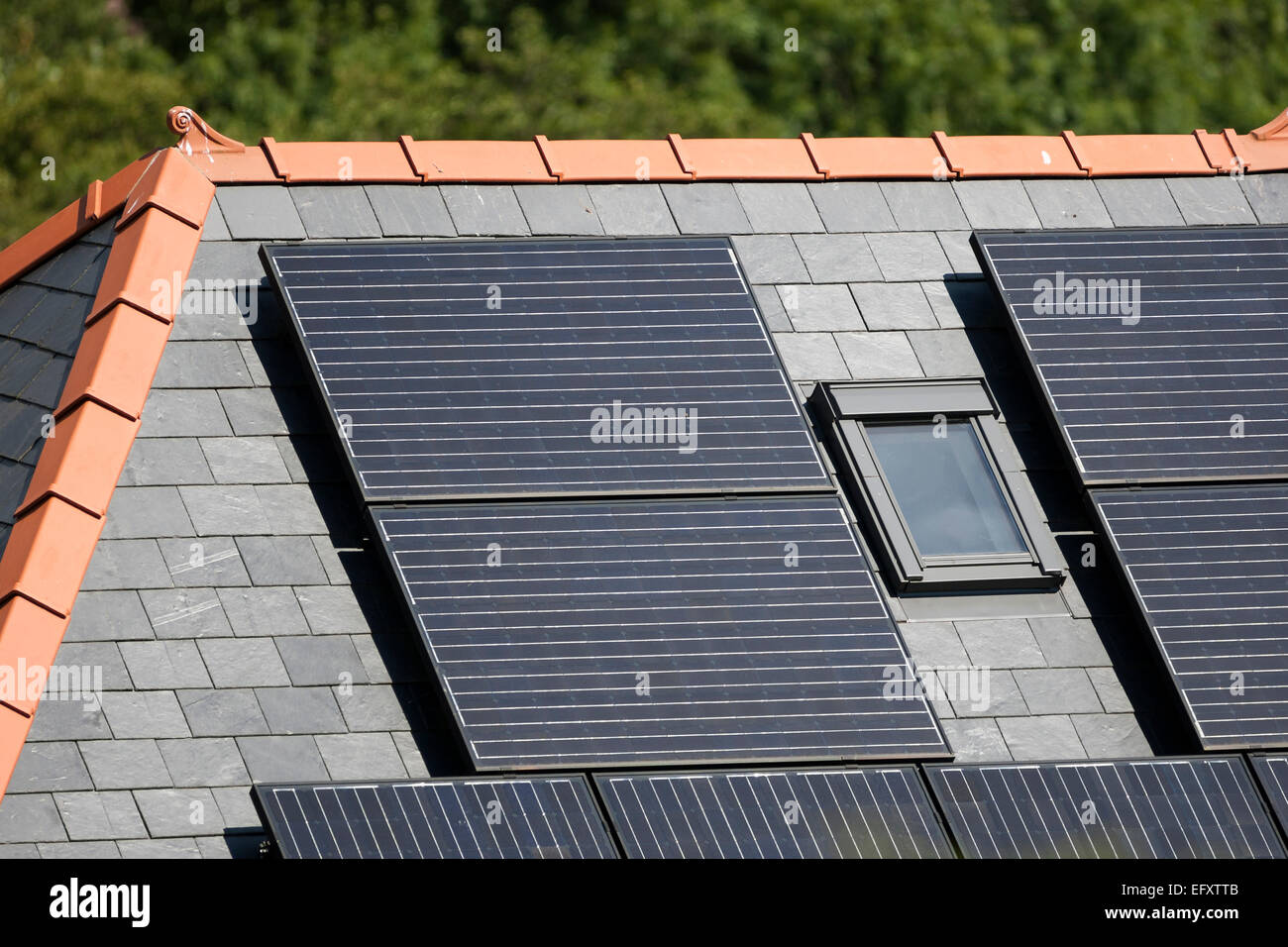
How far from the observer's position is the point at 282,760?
10.0m

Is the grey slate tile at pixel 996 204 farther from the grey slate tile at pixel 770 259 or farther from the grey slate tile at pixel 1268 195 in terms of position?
the grey slate tile at pixel 1268 195

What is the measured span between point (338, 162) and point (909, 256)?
380cm

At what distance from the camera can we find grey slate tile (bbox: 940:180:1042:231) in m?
13.4

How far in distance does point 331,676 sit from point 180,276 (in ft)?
9.52

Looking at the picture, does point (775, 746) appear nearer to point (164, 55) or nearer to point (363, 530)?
point (363, 530)

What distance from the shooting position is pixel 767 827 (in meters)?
9.88

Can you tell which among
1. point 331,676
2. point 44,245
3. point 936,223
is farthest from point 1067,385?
point 44,245

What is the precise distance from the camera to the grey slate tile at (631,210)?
12.9 metres

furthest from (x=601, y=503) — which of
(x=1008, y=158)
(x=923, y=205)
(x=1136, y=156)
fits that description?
(x=1136, y=156)

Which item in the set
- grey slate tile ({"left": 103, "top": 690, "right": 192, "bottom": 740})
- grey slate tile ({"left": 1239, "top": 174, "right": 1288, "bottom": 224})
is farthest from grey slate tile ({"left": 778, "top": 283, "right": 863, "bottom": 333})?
grey slate tile ({"left": 103, "top": 690, "right": 192, "bottom": 740})

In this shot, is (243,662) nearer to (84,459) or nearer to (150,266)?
(84,459)

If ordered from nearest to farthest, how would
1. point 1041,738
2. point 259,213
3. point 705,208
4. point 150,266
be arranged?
point 1041,738, point 150,266, point 259,213, point 705,208

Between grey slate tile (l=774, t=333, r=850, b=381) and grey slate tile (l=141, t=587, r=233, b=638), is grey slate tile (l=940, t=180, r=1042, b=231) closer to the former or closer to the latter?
grey slate tile (l=774, t=333, r=850, b=381)

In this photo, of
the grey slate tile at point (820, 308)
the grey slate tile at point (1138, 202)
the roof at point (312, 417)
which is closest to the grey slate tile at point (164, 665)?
the roof at point (312, 417)
